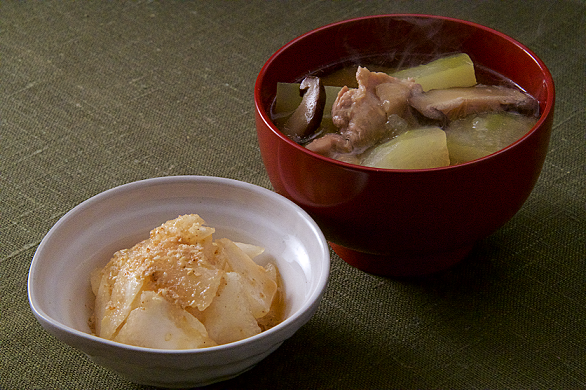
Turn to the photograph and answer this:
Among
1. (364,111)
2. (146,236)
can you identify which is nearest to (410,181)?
(364,111)

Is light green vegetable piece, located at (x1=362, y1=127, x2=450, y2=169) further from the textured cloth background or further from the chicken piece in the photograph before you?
the textured cloth background

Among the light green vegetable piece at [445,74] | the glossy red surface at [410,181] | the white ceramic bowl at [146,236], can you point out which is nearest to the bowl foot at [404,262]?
the glossy red surface at [410,181]

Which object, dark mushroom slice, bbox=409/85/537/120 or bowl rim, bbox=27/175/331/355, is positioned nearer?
bowl rim, bbox=27/175/331/355

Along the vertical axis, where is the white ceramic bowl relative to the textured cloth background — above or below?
above

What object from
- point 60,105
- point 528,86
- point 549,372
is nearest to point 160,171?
point 60,105

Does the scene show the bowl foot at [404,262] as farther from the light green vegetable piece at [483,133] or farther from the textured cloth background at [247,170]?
the light green vegetable piece at [483,133]

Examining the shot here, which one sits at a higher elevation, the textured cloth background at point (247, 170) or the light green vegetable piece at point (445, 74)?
the light green vegetable piece at point (445, 74)

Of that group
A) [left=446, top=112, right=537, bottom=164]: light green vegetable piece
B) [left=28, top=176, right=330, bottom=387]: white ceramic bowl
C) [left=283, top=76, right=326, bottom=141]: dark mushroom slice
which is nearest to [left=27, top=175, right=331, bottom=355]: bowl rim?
[left=28, top=176, right=330, bottom=387]: white ceramic bowl
